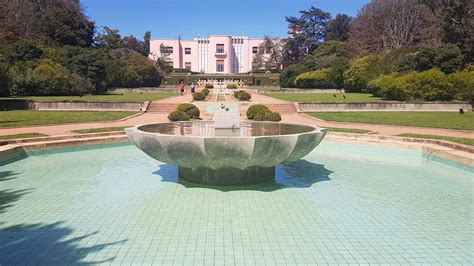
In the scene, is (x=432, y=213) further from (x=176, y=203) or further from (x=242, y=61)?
(x=242, y=61)

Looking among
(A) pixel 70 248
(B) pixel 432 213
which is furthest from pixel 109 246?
(B) pixel 432 213

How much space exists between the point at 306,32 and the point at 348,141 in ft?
232

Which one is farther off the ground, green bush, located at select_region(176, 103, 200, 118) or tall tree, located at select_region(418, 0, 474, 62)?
tall tree, located at select_region(418, 0, 474, 62)

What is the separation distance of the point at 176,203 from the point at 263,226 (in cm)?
151

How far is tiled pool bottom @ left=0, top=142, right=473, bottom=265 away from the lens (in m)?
4.08

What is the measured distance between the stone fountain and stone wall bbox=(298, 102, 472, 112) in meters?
16.7

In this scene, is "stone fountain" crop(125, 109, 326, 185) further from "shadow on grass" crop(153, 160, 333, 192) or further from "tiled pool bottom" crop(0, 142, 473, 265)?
"tiled pool bottom" crop(0, 142, 473, 265)

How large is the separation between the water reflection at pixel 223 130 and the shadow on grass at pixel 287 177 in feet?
2.46

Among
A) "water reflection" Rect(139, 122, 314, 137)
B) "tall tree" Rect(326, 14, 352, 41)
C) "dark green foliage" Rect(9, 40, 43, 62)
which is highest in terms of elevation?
"tall tree" Rect(326, 14, 352, 41)

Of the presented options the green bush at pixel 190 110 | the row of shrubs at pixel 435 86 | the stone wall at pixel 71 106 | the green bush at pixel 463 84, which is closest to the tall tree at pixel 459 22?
the green bush at pixel 463 84

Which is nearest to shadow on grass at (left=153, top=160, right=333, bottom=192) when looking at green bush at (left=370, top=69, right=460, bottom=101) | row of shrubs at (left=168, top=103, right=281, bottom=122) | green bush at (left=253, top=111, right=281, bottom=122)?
green bush at (left=253, top=111, right=281, bottom=122)

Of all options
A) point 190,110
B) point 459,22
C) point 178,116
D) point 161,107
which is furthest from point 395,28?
point 178,116

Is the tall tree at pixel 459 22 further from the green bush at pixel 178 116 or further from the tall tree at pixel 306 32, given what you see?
the tall tree at pixel 306 32

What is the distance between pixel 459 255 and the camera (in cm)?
412
